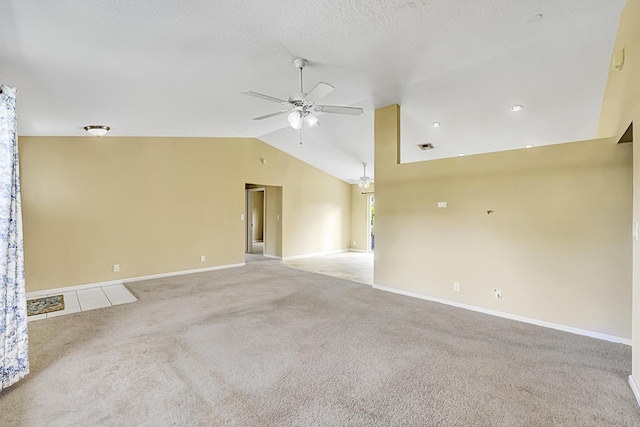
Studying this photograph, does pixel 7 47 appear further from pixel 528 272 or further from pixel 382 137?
pixel 528 272

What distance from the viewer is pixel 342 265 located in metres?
7.73

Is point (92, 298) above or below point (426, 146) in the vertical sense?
below

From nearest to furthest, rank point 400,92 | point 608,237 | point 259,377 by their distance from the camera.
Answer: point 259,377 → point 608,237 → point 400,92

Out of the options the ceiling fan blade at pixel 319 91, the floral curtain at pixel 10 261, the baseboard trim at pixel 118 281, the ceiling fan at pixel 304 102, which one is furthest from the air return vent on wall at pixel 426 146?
the floral curtain at pixel 10 261

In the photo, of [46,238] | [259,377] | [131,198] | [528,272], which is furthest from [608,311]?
[46,238]

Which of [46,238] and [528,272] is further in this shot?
[46,238]

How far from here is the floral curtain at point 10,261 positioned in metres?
2.21

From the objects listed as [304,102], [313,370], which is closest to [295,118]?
[304,102]

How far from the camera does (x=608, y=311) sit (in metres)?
3.20

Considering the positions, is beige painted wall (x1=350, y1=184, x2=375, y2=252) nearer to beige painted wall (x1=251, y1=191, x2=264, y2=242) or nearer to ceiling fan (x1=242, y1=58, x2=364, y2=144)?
beige painted wall (x1=251, y1=191, x2=264, y2=242)

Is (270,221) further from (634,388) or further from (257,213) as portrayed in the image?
(634,388)

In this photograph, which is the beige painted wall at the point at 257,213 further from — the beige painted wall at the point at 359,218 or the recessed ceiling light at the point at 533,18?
the recessed ceiling light at the point at 533,18

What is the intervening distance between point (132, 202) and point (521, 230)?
20.9ft

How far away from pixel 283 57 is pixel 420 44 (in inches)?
53.7
